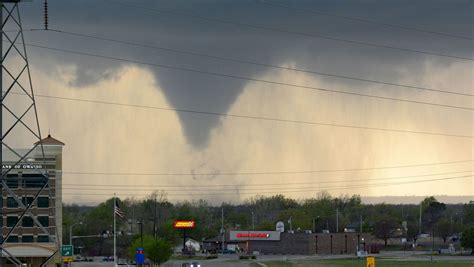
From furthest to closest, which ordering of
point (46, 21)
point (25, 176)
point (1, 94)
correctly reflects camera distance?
point (25, 176) → point (46, 21) → point (1, 94)

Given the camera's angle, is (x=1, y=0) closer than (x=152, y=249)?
Yes

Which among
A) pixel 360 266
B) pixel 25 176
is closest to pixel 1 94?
pixel 25 176

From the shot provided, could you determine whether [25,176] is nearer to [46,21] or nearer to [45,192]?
[45,192]

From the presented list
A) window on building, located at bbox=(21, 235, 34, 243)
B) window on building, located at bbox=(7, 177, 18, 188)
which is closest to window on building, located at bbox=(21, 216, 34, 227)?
window on building, located at bbox=(21, 235, 34, 243)

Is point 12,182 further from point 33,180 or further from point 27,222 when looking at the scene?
point 27,222

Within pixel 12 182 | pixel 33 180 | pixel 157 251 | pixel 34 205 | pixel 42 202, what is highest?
pixel 33 180

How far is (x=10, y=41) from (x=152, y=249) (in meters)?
113

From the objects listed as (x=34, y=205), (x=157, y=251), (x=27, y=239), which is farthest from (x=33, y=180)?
(x=157, y=251)

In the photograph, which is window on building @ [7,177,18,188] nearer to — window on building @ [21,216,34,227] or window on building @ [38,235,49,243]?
window on building @ [21,216,34,227]

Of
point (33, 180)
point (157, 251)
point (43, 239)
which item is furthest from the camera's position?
point (43, 239)

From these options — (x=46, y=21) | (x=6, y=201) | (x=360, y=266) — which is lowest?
(x=360, y=266)

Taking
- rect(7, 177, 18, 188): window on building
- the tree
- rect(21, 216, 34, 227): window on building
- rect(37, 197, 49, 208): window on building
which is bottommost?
the tree

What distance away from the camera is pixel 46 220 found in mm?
176875

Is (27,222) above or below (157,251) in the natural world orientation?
above
